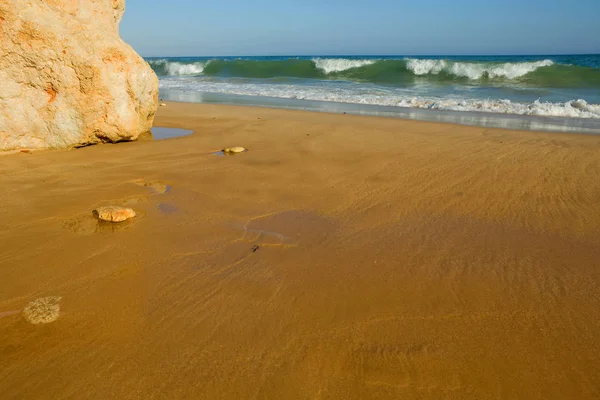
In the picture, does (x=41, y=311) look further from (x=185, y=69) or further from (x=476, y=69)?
(x=185, y=69)

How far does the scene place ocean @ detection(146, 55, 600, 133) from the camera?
9.57 m

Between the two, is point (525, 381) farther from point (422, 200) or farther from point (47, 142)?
point (47, 142)

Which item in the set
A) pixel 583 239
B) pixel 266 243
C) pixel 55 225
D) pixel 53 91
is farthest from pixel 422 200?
pixel 53 91

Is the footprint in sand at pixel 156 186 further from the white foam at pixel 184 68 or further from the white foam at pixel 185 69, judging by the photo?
the white foam at pixel 185 69

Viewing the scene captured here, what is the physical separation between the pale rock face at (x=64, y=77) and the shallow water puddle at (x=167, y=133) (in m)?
0.62

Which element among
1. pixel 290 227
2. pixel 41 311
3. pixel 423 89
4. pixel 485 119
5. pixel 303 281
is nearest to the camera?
pixel 41 311

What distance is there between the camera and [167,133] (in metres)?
6.81

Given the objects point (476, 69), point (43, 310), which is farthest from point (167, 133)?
point (476, 69)

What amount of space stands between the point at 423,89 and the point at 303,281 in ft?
52.3

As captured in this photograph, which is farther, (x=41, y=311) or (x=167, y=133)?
(x=167, y=133)

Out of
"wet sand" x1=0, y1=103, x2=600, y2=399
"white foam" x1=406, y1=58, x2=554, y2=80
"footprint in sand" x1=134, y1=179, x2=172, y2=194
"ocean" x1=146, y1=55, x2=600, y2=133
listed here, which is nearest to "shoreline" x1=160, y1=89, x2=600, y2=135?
"ocean" x1=146, y1=55, x2=600, y2=133

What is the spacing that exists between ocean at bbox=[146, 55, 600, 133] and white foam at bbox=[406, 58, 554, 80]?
5 cm

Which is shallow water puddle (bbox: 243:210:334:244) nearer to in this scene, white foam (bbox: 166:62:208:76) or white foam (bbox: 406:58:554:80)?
white foam (bbox: 406:58:554:80)

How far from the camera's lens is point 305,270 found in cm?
241
